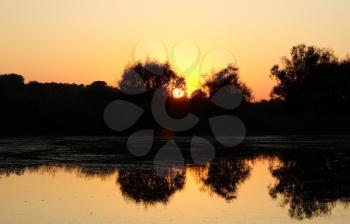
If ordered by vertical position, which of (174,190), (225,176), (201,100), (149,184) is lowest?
(174,190)

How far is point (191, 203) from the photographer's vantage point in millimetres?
20500

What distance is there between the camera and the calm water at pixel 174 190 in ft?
58.6

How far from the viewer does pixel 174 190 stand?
76.6ft

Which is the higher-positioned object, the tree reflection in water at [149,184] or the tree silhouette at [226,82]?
the tree silhouette at [226,82]

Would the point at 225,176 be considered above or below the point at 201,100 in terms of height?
below

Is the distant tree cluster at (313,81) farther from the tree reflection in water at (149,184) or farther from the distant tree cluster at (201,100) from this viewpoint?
the tree reflection in water at (149,184)

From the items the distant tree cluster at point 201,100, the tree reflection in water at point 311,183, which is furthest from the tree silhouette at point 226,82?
the tree reflection in water at point 311,183

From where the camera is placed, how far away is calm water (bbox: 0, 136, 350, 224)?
704 inches

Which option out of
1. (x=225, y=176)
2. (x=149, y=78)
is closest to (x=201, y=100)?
(x=149, y=78)

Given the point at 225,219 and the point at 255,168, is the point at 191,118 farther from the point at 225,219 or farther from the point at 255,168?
the point at 225,219

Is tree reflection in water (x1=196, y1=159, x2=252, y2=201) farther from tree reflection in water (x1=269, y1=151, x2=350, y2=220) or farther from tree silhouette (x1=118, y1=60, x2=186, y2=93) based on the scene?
tree silhouette (x1=118, y1=60, x2=186, y2=93)

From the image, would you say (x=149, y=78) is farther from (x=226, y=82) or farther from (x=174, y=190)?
(x=174, y=190)

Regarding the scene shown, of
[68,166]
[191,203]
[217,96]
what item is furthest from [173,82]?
[191,203]

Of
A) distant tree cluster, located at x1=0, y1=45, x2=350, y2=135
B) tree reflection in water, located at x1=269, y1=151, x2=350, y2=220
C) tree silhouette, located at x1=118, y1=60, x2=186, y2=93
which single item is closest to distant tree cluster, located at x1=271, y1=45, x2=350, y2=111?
distant tree cluster, located at x1=0, y1=45, x2=350, y2=135
